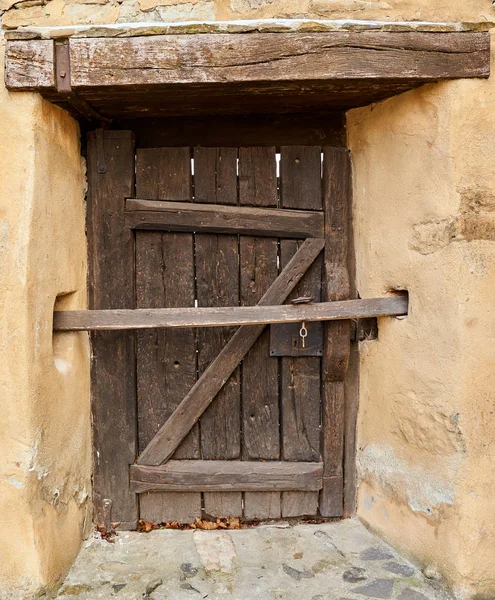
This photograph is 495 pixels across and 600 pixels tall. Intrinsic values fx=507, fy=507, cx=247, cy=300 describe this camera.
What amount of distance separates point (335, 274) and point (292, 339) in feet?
1.24

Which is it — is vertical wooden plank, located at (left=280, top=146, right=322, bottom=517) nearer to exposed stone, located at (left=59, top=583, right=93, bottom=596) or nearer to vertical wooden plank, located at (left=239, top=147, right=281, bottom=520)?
vertical wooden plank, located at (left=239, top=147, right=281, bottom=520)

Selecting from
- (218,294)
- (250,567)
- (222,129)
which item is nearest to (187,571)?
(250,567)

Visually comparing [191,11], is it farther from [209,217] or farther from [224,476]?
[224,476]

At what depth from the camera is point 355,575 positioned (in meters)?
2.15

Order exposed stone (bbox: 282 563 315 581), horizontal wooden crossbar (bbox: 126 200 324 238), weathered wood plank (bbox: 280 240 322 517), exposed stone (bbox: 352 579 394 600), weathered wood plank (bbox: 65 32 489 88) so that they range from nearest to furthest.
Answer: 1. weathered wood plank (bbox: 65 32 489 88)
2. exposed stone (bbox: 352 579 394 600)
3. exposed stone (bbox: 282 563 315 581)
4. horizontal wooden crossbar (bbox: 126 200 324 238)
5. weathered wood plank (bbox: 280 240 322 517)

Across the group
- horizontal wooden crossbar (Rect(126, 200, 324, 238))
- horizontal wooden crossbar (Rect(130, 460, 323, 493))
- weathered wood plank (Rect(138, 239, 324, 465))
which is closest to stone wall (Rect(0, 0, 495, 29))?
horizontal wooden crossbar (Rect(126, 200, 324, 238))

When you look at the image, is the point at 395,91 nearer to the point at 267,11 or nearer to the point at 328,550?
the point at 267,11

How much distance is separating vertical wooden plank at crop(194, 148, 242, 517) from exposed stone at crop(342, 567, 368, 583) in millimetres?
633

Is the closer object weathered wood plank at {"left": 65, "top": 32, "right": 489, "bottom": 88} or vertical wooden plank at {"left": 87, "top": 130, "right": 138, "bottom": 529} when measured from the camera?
weathered wood plank at {"left": 65, "top": 32, "right": 489, "bottom": 88}

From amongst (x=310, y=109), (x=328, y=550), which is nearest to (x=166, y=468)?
(x=328, y=550)

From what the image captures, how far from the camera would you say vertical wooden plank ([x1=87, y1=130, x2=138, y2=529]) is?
7.88 feet

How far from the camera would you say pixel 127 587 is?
2.08m

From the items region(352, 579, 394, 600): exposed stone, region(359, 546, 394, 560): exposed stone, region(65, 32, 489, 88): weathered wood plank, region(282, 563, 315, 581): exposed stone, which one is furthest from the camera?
region(359, 546, 394, 560): exposed stone

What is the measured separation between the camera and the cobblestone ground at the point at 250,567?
205 centimetres
